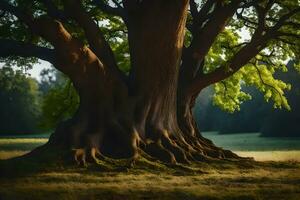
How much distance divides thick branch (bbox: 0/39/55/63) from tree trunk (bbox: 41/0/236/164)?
0.75 meters

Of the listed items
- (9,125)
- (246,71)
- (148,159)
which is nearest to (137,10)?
(148,159)

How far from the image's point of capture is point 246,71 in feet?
84.2

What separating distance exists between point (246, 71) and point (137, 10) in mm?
10546

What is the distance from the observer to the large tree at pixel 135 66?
14.5 m

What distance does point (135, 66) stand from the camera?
1670 cm

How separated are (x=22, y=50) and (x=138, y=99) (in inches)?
165

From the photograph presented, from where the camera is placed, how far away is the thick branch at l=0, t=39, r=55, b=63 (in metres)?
14.3

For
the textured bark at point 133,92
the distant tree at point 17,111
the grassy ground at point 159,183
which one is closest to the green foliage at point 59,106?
the textured bark at point 133,92

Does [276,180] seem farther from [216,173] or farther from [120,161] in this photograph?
[120,161]

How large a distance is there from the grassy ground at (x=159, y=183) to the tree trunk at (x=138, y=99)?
127 cm

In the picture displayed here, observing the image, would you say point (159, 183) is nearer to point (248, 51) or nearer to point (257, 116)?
point (248, 51)

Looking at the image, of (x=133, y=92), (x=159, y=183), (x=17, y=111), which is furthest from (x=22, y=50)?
(x=17, y=111)

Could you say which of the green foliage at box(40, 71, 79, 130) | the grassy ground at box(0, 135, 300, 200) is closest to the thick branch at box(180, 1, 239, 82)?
the grassy ground at box(0, 135, 300, 200)

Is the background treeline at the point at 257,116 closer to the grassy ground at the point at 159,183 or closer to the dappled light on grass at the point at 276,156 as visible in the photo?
the dappled light on grass at the point at 276,156
